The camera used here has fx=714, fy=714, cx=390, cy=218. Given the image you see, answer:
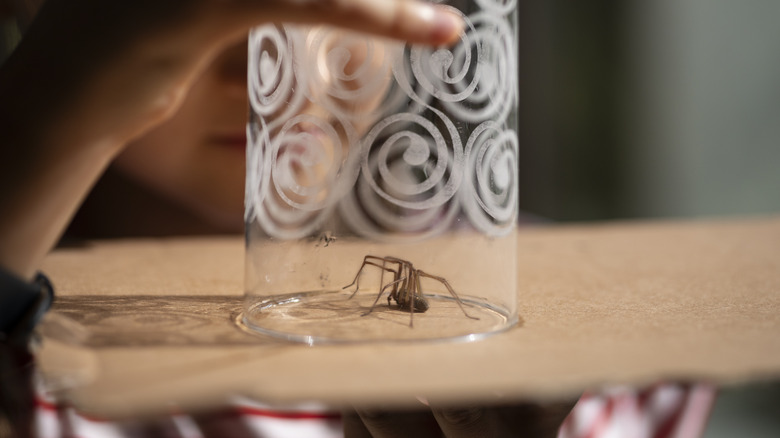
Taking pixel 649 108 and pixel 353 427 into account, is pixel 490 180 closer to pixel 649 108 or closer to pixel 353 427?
pixel 353 427

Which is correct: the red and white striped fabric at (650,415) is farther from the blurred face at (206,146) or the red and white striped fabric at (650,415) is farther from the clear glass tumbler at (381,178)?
the blurred face at (206,146)

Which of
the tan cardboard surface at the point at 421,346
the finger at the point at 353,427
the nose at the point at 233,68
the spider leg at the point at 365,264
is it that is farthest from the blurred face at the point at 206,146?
the finger at the point at 353,427

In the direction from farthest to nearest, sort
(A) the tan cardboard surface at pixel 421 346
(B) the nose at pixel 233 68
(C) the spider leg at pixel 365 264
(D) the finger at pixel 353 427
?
1. (B) the nose at pixel 233 68
2. (C) the spider leg at pixel 365 264
3. (D) the finger at pixel 353 427
4. (A) the tan cardboard surface at pixel 421 346

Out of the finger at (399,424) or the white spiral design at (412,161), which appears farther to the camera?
the white spiral design at (412,161)

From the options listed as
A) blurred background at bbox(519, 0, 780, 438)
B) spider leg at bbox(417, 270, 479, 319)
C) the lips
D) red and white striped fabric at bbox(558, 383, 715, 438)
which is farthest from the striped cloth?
blurred background at bbox(519, 0, 780, 438)

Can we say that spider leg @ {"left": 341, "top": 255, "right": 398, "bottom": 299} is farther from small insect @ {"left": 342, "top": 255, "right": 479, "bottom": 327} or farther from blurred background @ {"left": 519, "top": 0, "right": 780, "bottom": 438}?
blurred background @ {"left": 519, "top": 0, "right": 780, "bottom": 438}

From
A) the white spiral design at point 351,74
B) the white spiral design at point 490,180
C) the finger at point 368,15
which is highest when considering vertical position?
the finger at point 368,15

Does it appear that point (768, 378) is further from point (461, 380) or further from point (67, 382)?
point (67, 382)

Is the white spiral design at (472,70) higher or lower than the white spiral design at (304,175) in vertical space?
higher
